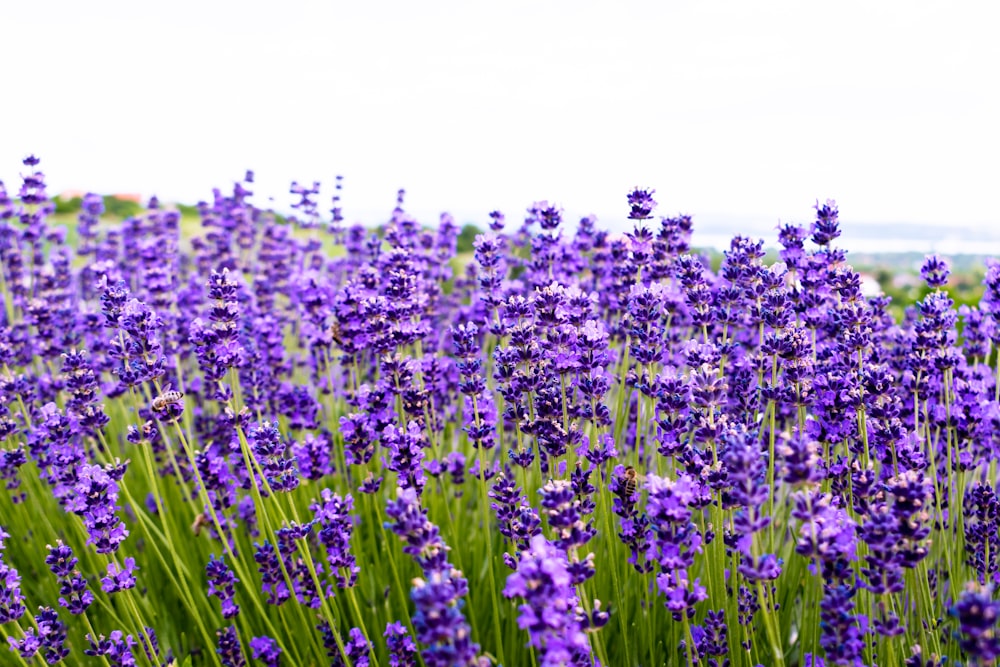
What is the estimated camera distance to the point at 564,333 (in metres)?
2.42

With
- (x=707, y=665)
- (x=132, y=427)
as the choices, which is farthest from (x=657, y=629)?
(x=132, y=427)

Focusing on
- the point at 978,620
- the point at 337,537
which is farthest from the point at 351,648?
the point at 978,620

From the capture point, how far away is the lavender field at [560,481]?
5.49 ft

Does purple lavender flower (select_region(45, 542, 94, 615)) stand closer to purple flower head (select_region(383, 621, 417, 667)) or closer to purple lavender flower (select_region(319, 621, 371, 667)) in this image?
purple lavender flower (select_region(319, 621, 371, 667))

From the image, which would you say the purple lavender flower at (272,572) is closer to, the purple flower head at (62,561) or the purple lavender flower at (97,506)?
the purple lavender flower at (97,506)

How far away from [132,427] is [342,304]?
3.05 ft

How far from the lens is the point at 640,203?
10.0 ft

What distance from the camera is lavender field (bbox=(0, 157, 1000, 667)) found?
167 cm

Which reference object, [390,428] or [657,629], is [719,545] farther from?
[390,428]

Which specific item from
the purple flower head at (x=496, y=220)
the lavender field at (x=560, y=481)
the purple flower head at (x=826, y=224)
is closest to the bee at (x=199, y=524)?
the lavender field at (x=560, y=481)

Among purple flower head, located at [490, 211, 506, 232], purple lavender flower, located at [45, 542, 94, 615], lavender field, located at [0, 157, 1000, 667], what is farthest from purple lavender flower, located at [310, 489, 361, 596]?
purple flower head, located at [490, 211, 506, 232]

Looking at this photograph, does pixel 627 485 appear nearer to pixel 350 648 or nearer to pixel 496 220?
pixel 350 648

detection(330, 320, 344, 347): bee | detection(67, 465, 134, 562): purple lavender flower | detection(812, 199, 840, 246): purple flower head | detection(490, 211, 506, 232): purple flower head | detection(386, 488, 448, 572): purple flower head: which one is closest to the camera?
detection(386, 488, 448, 572): purple flower head

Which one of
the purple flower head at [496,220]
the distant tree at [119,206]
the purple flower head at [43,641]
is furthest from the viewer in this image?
the distant tree at [119,206]
